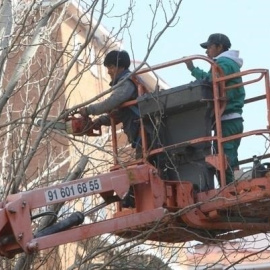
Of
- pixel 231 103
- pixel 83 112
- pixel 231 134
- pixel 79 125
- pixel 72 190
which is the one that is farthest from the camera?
pixel 79 125

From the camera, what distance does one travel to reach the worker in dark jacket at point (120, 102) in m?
11.1

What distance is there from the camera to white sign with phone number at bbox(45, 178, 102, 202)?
9.46 metres

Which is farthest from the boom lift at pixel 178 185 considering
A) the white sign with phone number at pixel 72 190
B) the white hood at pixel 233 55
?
the white hood at pixel 233 55

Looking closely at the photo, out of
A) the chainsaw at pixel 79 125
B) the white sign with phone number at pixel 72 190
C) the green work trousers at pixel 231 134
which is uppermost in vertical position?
the chainsaw at pixel 79 125

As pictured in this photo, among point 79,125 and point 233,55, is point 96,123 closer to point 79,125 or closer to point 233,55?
point 79,125

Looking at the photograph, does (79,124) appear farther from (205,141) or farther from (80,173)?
(205,141)

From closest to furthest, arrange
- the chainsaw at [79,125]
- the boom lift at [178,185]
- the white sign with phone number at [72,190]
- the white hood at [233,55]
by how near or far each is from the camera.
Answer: the white sign with phone number at [72,190] → the boom lift at [178,185] → the white hood at [233,55] → the chainsaw at [79,125]

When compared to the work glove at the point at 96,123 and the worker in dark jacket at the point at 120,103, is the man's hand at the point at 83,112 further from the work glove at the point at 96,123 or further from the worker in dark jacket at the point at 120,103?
the work glove at the point at 96,123

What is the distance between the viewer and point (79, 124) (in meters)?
11.6

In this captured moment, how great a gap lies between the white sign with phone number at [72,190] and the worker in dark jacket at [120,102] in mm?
1563

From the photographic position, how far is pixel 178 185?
10695 millimetres

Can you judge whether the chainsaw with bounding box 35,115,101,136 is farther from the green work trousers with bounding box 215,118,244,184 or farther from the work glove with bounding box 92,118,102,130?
the green work trousers with bounding box 215,118,244,184

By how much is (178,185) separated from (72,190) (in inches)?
57.4

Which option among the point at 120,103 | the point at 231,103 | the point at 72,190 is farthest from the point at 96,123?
the point at 72,190
